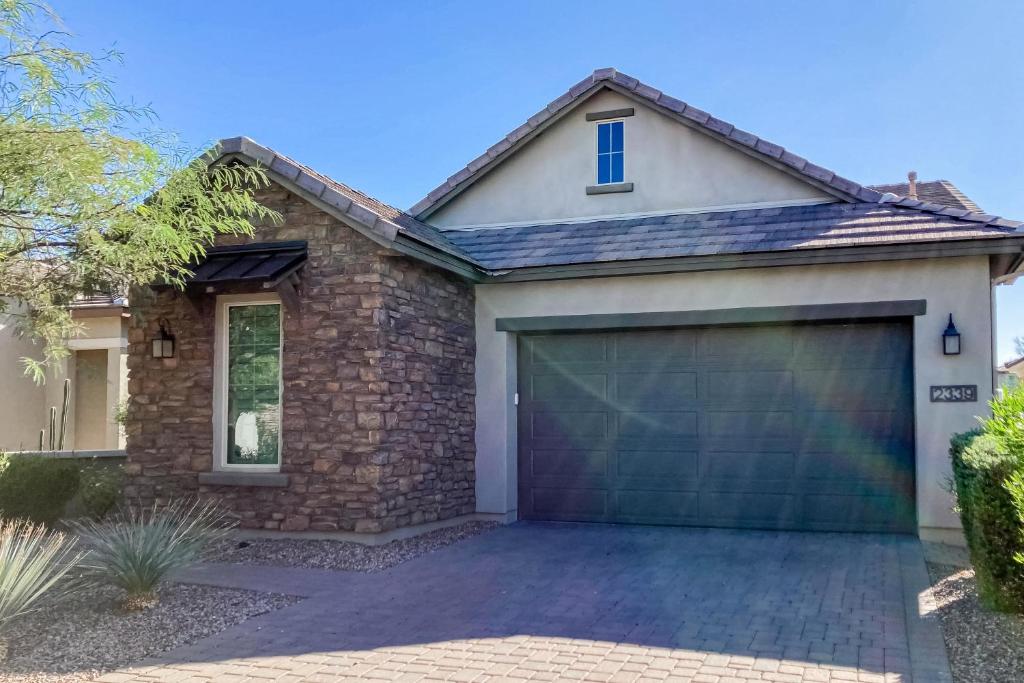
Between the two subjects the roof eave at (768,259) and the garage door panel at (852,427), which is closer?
the roof eave at (768,259)

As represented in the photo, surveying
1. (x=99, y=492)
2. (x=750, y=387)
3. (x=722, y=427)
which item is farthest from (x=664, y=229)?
(x=99, y=492)

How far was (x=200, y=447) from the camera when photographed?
998cm

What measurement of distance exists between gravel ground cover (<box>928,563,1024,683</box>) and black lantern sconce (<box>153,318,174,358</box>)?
8.43 m

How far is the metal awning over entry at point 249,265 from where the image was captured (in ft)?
29.9

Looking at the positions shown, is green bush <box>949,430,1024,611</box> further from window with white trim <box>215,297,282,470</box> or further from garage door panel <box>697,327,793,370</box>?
window with white trim <box>215,297,282,470</box>

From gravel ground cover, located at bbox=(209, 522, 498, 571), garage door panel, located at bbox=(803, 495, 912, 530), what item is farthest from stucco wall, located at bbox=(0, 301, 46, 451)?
garage door panel, located at bbox=(803, 495, 912, 530)

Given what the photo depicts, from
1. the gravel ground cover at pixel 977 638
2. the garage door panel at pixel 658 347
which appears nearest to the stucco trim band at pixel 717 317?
the garage door panel at pixel 658 347

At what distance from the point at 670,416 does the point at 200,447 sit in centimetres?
569

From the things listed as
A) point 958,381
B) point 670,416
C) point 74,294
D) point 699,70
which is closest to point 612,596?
point 670,416

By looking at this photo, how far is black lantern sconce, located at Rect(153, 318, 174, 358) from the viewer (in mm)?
10164

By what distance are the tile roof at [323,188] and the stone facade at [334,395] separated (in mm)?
322

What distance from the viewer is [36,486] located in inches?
427

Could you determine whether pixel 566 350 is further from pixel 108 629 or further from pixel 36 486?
pixel 36 486

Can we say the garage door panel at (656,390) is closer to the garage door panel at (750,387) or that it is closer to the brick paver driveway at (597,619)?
the garage door panel at (750,387)
